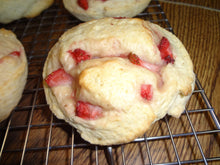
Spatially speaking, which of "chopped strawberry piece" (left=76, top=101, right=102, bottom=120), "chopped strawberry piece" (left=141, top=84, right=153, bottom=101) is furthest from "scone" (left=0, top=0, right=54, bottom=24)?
"chopped strawberry piece" (left=141, top=84, right=153, bottom=101)

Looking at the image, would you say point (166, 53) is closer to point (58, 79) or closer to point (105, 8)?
point (58, 79)

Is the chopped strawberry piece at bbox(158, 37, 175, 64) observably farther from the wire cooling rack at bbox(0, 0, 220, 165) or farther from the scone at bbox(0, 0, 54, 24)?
the scone at bbox(0, 0, 54, 24)

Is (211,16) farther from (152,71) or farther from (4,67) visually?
(4,67)

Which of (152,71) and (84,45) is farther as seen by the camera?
(84,45)

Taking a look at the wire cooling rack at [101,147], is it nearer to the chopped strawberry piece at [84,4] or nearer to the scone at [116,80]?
the scone at [116,80]

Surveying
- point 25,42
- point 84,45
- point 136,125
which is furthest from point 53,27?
point 136,125

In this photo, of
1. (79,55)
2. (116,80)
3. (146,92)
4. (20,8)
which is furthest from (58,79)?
(20,8)
